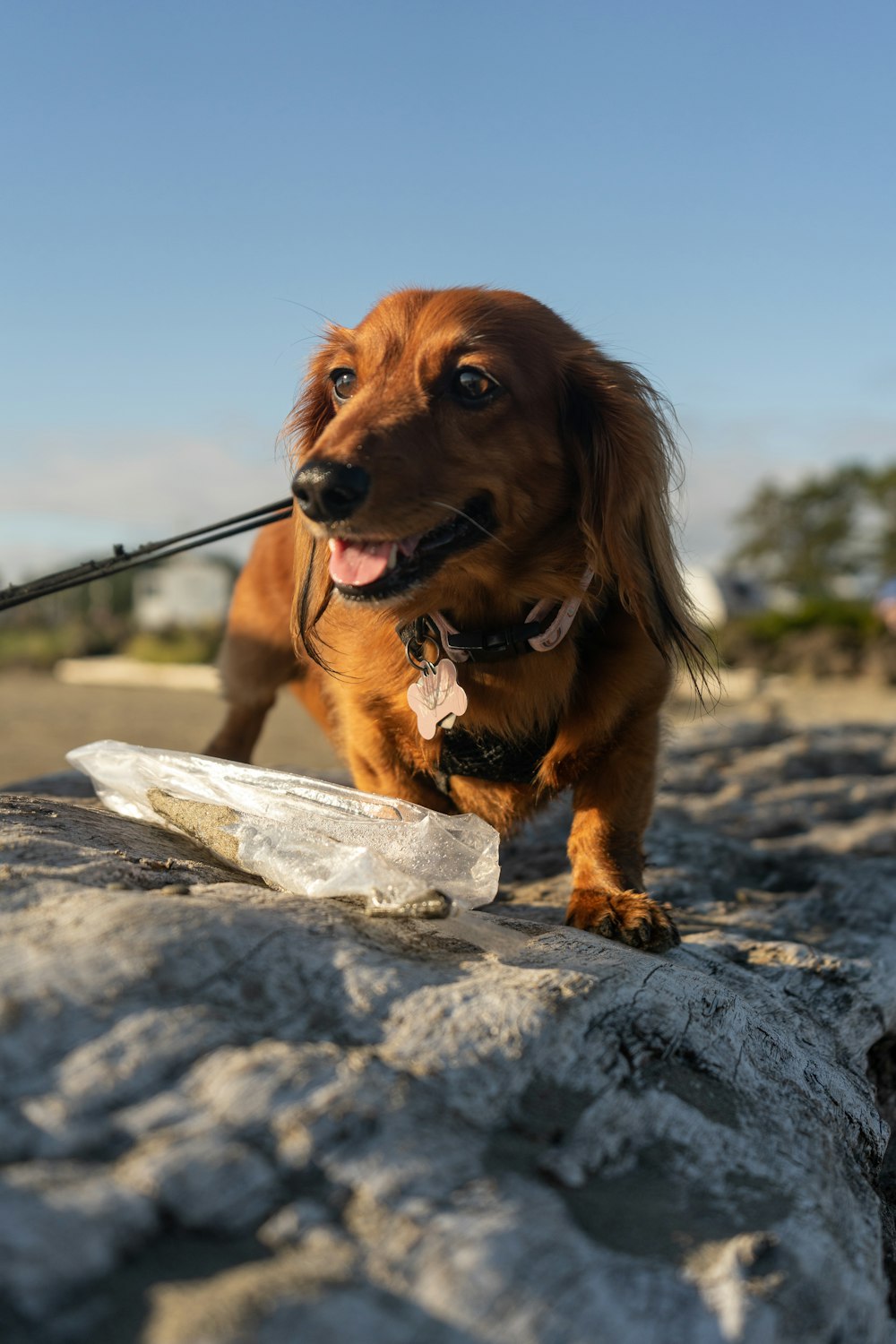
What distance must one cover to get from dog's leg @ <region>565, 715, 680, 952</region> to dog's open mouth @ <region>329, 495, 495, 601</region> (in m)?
0.66

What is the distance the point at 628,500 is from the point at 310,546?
2.70 feet

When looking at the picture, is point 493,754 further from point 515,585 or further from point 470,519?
point 470,519

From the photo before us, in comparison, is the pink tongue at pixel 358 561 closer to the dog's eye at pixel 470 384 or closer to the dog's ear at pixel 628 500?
the dog's eye at pixel 470 384

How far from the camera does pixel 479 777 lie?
2.54m

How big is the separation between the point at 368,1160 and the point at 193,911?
1.53ft

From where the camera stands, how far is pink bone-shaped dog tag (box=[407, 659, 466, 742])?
2.36 meters

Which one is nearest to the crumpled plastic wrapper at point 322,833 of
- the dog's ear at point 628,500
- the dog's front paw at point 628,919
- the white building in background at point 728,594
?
the dog's front paw at point 628,919

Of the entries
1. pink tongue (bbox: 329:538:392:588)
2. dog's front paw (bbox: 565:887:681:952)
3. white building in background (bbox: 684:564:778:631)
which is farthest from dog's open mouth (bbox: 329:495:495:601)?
white building in background (bbox: 684:564:778:631)

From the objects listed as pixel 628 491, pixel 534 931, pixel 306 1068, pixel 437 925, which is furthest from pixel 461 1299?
pixel 628 491

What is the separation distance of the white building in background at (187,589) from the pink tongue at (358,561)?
30.6 metres

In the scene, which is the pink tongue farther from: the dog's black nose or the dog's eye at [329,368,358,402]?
the dog's eye at [329,368,358,402]

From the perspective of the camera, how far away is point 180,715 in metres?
10.5

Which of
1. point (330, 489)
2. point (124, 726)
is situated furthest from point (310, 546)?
point (124, 726)

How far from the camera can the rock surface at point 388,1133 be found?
3.05 ft
